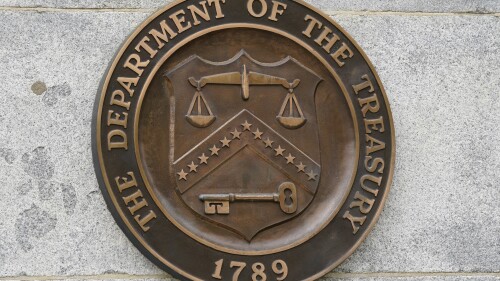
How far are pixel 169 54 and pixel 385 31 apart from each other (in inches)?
48.6

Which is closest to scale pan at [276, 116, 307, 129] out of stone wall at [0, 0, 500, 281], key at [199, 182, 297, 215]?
key at [199, 182, 297, 215]

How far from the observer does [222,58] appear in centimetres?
464

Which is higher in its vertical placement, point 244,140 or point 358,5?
point 358,5

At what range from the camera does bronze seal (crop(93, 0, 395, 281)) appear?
14.4 ft

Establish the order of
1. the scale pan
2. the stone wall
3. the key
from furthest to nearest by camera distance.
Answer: the scale pan, the key, the stone wall

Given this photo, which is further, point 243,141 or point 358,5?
point 358,5

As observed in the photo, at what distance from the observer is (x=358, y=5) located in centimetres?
486

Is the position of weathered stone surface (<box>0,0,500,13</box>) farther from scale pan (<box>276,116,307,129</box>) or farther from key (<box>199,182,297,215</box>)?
key (<box>199,182,297,215</box>)

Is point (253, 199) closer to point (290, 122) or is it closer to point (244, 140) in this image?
point (244, 140)

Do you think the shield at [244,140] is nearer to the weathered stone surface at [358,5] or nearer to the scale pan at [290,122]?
the scale pan at [290,122]

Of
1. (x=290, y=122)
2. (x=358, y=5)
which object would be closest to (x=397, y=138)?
(x=290, y=122)

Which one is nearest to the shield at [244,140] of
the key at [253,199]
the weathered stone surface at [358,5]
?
the key at [253,199]

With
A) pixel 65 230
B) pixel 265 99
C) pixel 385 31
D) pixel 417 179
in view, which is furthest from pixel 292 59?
pixel 65 230

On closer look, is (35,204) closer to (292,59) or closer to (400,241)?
(292,59)
